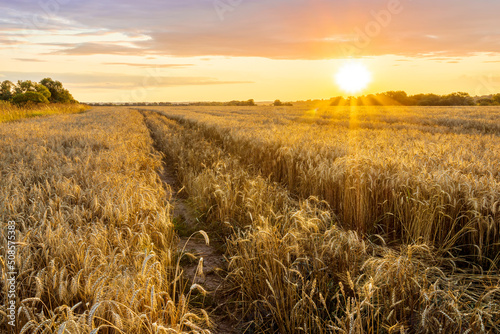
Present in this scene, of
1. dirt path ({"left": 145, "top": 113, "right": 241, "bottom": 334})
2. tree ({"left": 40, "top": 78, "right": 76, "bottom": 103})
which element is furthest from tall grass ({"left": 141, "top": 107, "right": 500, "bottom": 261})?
tree ({"left": 40, "top": 78, "right": 76, "bottom": 103})

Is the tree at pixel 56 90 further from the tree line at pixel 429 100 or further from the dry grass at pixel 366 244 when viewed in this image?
the dry grass at pixel 366 244

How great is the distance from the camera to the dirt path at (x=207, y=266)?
2852 mm

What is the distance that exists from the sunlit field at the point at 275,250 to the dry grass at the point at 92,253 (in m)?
0.02

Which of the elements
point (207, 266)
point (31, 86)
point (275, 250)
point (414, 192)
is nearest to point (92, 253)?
point (207, 266)

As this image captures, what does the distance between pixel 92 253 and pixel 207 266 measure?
4.84 ft

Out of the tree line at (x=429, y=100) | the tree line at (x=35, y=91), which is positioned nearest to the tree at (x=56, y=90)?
the tree line at (x=35, y=91)

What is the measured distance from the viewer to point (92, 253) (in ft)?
8.78

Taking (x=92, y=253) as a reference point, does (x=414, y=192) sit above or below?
above

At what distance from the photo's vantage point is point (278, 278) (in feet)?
8.89

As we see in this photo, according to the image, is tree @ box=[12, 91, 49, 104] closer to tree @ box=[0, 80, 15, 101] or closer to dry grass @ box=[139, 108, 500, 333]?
tree @ box=[0, 80, 15, 101]

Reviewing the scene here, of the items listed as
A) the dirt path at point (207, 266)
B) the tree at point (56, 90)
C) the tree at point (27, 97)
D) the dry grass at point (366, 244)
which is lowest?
the dirt path at point (207, 266)

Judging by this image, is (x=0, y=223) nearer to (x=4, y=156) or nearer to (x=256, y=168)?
(x=4, y=156)

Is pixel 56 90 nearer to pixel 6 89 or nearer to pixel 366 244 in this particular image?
pixel 6 89

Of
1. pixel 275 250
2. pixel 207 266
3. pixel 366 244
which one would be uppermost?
pixel 275 250
